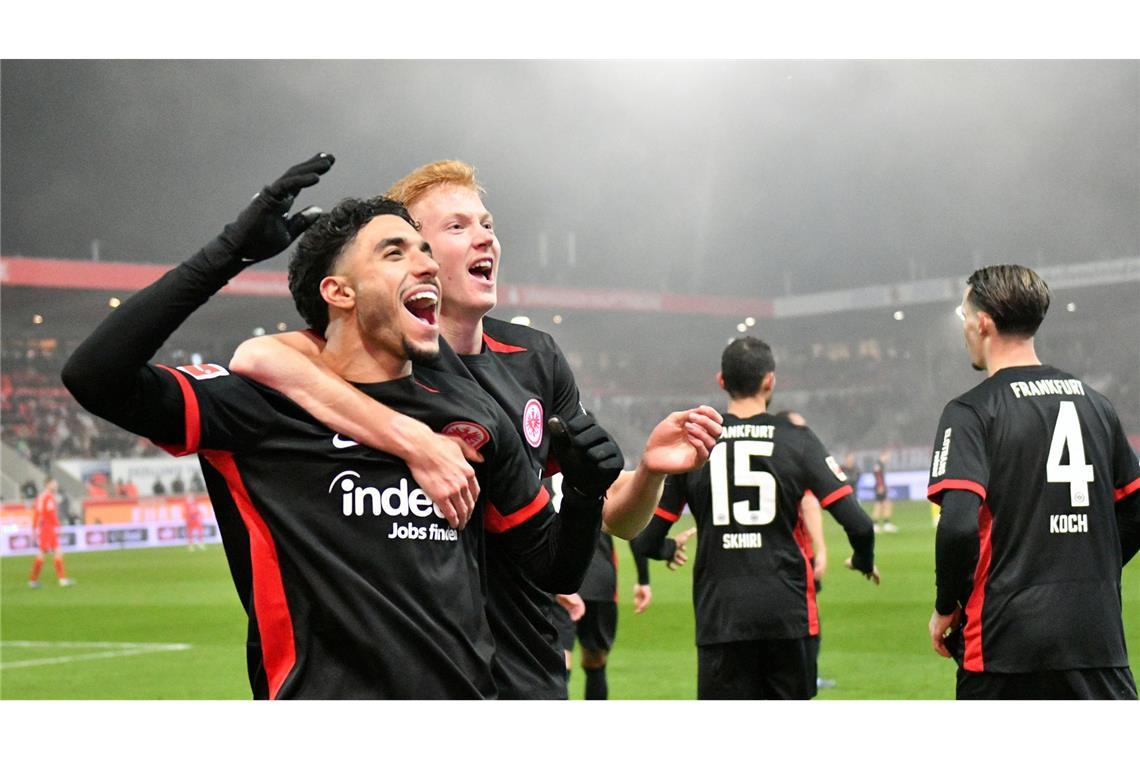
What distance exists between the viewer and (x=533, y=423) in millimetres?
2750

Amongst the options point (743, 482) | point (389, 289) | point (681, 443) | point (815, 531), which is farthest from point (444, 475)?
point (815, 531)

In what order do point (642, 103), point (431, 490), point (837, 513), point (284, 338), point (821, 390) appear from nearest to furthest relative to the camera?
1. point (431, 490)
2. point (284, 338)
3. point (837, 513)
4. point (821, 390)
5. point (642, 103)

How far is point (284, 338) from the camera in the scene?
2.20 meters

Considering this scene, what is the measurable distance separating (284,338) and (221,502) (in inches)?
12.8

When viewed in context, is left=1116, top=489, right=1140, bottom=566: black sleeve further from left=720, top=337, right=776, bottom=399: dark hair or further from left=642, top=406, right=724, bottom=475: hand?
left=642, top=406, right=724, bottom=475: hand

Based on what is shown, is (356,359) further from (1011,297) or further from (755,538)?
(755,538)

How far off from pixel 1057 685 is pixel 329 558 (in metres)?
2.53

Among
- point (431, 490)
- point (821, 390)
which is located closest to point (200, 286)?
point (431, 490)

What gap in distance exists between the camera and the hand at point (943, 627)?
3.73 metres

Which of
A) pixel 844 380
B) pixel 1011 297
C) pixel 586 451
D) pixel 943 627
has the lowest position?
pixel 943 627

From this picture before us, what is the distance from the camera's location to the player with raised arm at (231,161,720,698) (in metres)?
2.08

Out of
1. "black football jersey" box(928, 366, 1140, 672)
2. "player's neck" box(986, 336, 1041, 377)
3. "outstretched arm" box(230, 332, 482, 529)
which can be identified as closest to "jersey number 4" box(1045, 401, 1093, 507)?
"black football jersey" box(928, 366, 1140, 672)

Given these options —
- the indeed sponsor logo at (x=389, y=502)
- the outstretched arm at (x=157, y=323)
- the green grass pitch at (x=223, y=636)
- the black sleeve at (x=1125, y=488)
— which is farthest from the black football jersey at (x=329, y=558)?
the green grass pitch at (x=223, y=636)

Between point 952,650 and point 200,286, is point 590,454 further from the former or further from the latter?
point 952,650
